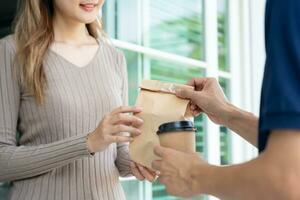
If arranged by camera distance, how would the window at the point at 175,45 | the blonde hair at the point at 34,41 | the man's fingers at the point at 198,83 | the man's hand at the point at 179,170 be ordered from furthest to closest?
1. the window at the point at 175,45
2. the man's fingers at the point at 198,83
3. the blonde hair at the point at 34,41
4. the man's hand at the point at 179,170

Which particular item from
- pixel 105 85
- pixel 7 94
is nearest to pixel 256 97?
pixel 105 85

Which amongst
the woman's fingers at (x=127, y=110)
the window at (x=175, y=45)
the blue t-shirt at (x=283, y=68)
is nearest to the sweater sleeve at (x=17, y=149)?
the woman's fingers at (x=127, y=110)

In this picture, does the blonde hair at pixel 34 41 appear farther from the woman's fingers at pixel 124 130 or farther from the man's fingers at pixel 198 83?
the man's fingers at pixel 198 83

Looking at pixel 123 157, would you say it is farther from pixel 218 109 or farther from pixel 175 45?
pixel 175 45

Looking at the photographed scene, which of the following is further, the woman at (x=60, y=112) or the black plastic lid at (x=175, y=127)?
the woman at (x=60, y=112)

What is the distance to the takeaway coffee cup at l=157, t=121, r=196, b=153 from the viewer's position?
1.06 meters

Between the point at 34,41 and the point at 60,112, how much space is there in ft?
0.72

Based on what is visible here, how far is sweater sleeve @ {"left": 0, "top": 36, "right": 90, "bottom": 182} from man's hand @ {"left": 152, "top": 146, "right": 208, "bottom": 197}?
0.29m

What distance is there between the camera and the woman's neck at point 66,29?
143cm

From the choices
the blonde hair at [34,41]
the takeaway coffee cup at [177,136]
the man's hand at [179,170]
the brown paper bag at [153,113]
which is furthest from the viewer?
the blonde hair at [34,41]

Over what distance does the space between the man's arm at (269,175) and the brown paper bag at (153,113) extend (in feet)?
1.13

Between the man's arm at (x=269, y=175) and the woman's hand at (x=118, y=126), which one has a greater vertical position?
the woman's hand at (x=118, y=126)

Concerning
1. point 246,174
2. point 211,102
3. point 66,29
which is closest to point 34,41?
point 66,29

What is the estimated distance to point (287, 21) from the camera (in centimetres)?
71
